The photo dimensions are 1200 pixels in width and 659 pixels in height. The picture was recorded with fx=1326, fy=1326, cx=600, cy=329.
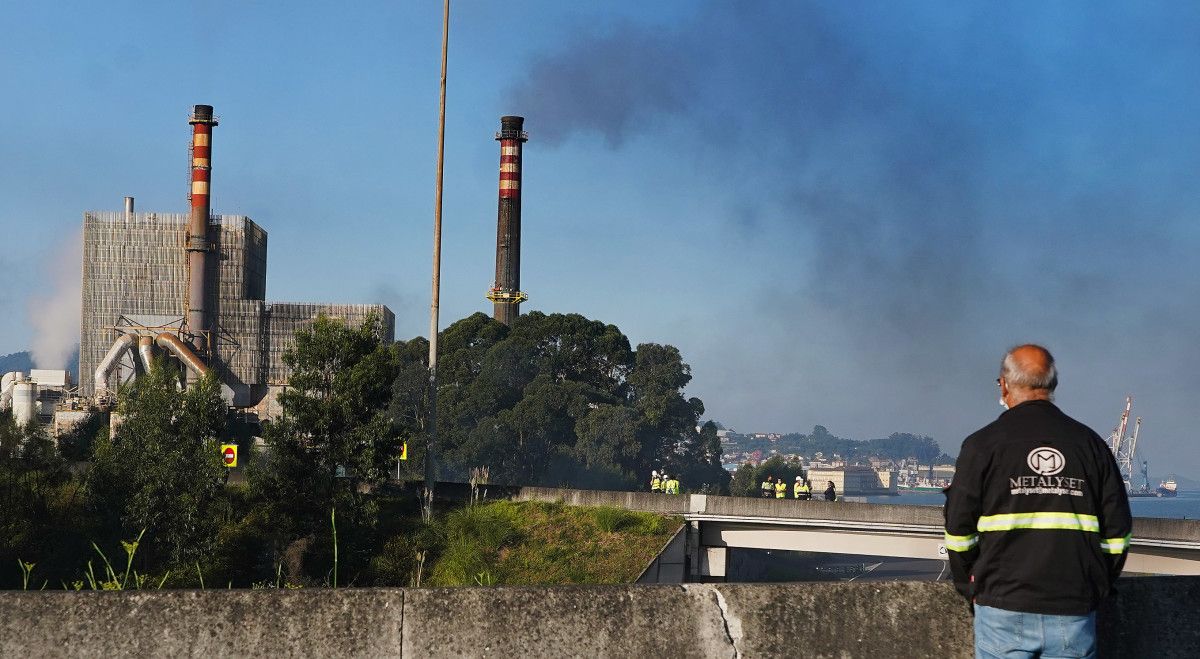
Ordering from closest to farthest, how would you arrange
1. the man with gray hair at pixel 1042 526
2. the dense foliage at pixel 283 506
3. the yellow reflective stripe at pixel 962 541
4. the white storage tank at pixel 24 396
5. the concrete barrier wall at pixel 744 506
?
the man with gray hair at pixel 1042 526, the yellow reflective stripe at pixel 962 541, the dense foliage at pixel 283 506, the concrete barrier wall at pixel 744 506, the white storage tank at pixel 24 396

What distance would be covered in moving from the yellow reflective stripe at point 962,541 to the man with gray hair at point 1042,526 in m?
0.02

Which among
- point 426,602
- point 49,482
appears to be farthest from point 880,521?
Result: point 426,602

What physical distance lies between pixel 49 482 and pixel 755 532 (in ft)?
75.2

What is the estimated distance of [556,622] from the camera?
571 centimetres

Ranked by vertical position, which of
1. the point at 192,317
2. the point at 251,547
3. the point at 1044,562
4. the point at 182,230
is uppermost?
the point at 182,230

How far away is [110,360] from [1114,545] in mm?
103468

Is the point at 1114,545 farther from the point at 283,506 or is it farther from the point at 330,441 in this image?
the point at 330,441

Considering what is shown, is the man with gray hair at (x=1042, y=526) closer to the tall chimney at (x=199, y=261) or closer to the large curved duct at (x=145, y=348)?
the tall chimney at (x=199, y=261)

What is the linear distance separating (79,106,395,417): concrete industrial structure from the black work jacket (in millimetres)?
100112

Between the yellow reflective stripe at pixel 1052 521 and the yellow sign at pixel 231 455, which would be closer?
the yellow reflective stripe at pixel 1052 521

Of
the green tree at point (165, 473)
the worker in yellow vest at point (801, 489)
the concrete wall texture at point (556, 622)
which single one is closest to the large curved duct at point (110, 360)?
the green tree at point (165, 473)

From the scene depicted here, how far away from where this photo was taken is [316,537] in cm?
3866

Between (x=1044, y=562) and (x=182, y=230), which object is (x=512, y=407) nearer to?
(x=182, y=230)

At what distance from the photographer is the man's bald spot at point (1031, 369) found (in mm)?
5199
